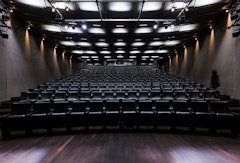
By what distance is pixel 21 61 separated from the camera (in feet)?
28.7

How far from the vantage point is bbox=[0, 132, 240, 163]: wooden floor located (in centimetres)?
298

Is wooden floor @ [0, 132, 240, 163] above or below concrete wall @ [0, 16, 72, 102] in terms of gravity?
below

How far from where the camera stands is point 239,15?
655 centimetres

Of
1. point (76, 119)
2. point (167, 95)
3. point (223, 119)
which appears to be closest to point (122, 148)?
point (76, 119)

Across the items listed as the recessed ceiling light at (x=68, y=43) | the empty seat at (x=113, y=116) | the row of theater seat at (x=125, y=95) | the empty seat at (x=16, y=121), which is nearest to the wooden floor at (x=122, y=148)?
the empty seat at (x=16, y=121)

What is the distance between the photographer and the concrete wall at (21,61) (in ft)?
23.7

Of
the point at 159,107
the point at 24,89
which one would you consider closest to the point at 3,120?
the point at 159,107

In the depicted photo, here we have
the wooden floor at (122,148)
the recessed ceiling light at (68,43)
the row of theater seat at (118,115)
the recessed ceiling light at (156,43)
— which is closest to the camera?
the wooden floor at (122,148)

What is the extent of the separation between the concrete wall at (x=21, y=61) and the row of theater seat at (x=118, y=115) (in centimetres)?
289

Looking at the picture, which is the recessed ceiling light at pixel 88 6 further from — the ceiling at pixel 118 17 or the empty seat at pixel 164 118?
the empty seat at pixel 164 118

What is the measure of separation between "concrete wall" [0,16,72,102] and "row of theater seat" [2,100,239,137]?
2887 mm

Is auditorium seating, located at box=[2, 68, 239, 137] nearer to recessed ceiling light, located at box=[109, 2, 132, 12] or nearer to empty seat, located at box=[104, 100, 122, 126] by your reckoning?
empty seat, located at box=[104, 100, 122, 126]

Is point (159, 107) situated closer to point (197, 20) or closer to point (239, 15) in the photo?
point (239, 15)

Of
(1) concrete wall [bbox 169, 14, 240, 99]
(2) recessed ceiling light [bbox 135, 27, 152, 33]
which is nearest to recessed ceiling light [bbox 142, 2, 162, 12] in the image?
(2) recessed ceiling light [bbox 135, 27, 152, 33]
